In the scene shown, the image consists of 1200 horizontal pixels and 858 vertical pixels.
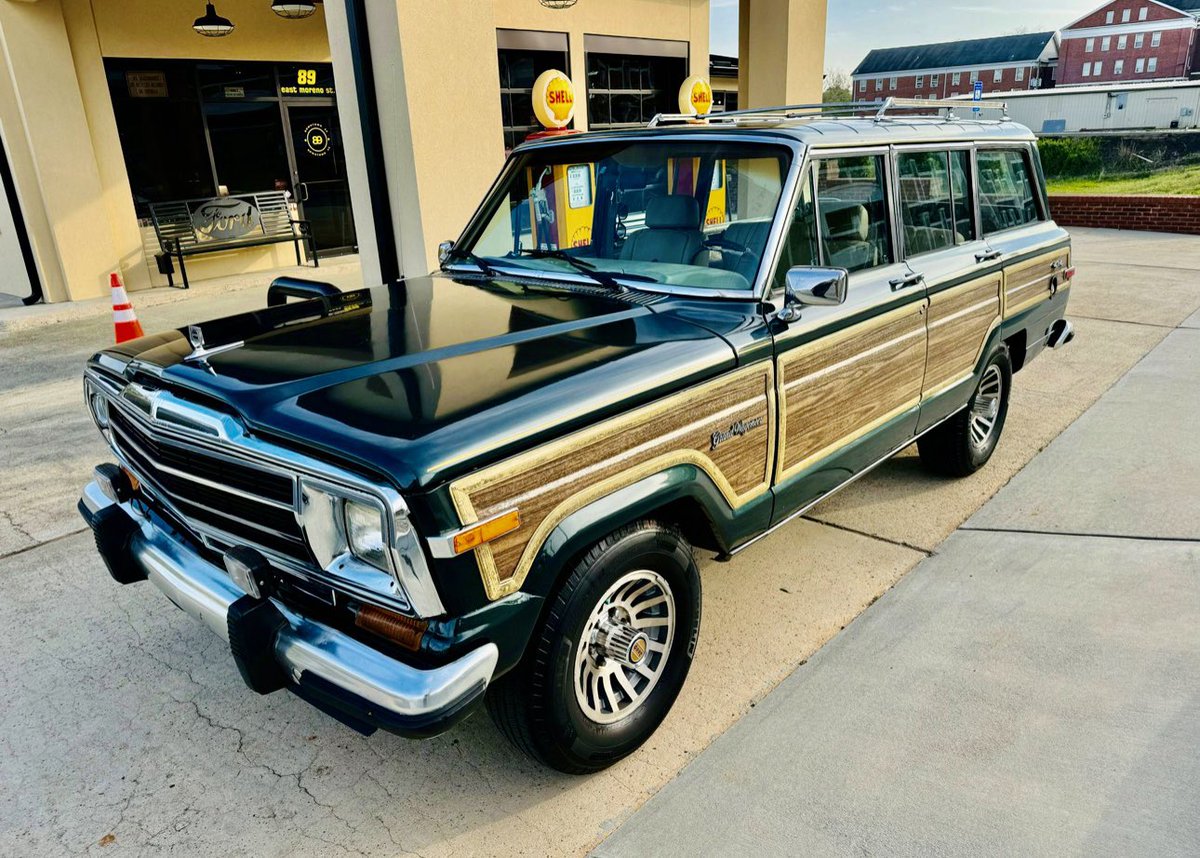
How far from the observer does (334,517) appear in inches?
86.9

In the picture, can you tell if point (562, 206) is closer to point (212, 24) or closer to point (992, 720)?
point (992, 720)

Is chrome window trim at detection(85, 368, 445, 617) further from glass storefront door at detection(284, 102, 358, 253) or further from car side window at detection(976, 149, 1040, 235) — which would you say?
glass storefront door at detection(284, 102, 358, 253)

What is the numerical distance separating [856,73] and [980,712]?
112m

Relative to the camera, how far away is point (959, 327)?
4.27 metres

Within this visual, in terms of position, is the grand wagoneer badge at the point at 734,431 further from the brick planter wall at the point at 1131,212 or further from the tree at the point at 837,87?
the tree at the point at 837,87

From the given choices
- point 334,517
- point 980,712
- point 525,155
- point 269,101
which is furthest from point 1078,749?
point 269,101

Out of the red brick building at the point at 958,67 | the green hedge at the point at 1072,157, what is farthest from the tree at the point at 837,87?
the green hedge at the point at 1072,157

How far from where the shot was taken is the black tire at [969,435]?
4676 mm

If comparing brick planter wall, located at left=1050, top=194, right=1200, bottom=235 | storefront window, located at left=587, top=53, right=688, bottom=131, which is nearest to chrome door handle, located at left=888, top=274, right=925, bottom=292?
storefront window, located at left=587, top=53, right=688, bottom=131

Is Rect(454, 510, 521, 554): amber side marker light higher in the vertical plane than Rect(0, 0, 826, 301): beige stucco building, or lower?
lower

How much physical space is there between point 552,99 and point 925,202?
14.8 ft

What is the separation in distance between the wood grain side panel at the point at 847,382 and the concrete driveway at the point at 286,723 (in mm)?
740

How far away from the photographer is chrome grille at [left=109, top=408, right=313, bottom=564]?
2328 millimetres

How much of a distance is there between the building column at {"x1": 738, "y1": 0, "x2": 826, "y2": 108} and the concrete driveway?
8325mm
